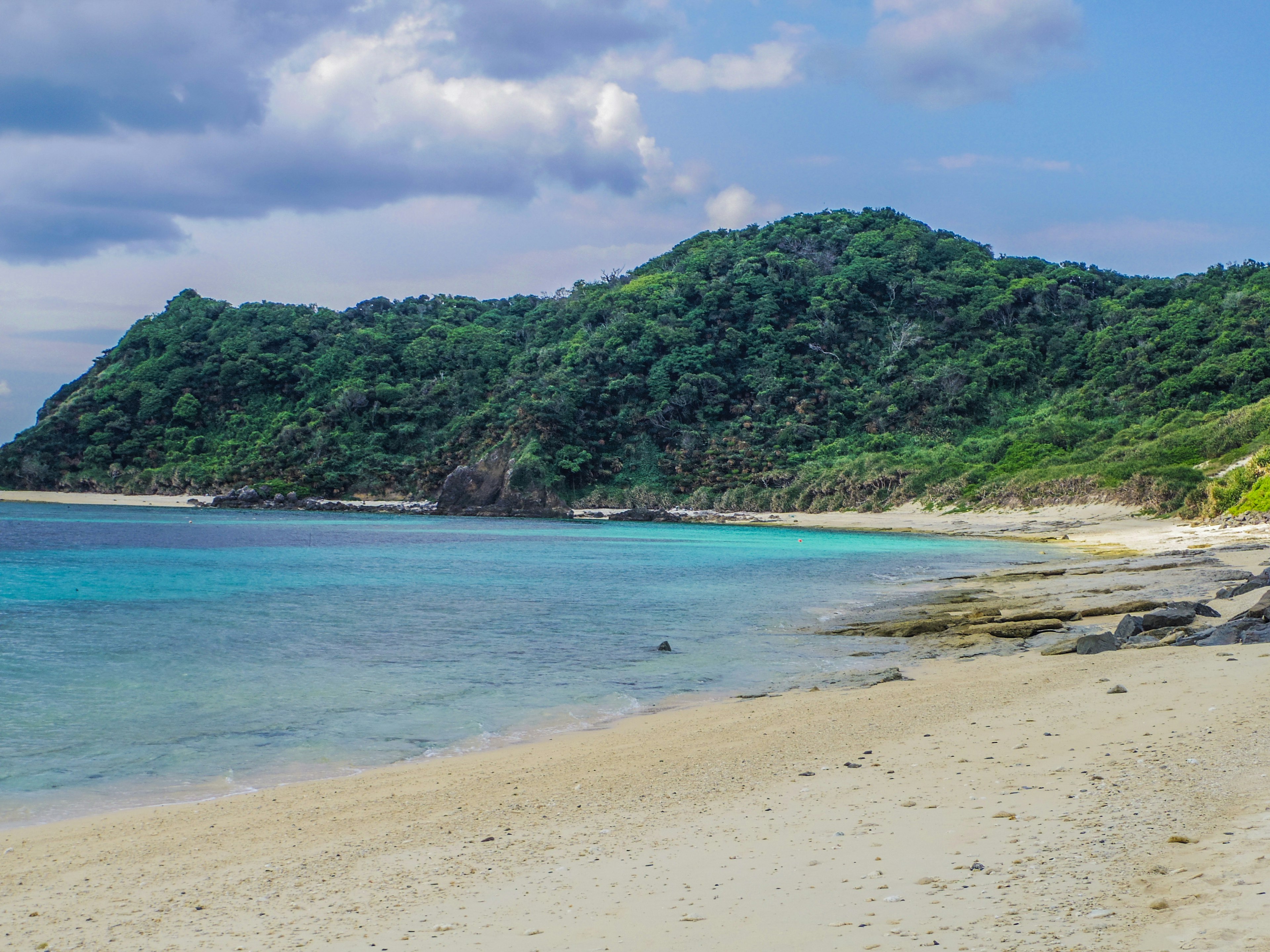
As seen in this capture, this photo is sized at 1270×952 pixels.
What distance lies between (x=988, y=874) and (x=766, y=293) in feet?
287

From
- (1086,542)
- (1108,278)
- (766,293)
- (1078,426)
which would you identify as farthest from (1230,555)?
(1108,278)

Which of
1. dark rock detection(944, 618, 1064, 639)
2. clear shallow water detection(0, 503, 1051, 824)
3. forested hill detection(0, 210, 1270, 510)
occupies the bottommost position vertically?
clear shallow water detection(0, 503, 1051, 824)

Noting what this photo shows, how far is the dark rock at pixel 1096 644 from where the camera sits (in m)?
11.4

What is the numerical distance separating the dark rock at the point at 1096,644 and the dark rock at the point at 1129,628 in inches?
26.4

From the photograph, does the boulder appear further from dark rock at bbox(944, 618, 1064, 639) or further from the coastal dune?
the coastal dune

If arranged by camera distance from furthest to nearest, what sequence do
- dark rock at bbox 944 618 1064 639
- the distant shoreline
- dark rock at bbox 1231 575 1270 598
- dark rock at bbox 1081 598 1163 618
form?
the distant shoreline → dark rock at bbox 1231 575 1270 598 → dark rock at bbox 1081 598 1163 618 → dark rock at bbox 944 618 1064 639

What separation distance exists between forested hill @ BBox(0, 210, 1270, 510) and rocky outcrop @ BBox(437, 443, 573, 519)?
4.07 ft

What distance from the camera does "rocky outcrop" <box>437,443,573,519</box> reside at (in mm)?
74000

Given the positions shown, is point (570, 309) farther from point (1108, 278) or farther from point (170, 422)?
point (1108, 278)

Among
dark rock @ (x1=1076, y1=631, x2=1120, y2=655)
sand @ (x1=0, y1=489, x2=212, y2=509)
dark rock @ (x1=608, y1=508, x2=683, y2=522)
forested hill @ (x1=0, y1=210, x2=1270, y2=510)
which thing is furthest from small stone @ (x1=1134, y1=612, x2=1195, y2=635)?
sand @ (x1=0, y1=489, x2=212, y2=509)

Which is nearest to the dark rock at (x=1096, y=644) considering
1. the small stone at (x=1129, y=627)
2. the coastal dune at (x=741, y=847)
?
the small stone at (x=1129, y=627)

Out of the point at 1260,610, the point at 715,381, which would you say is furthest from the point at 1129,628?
the point at 715,381

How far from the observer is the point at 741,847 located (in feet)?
16.6

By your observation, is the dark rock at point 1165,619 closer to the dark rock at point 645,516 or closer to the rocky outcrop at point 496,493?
the dark rock at point 645,516
